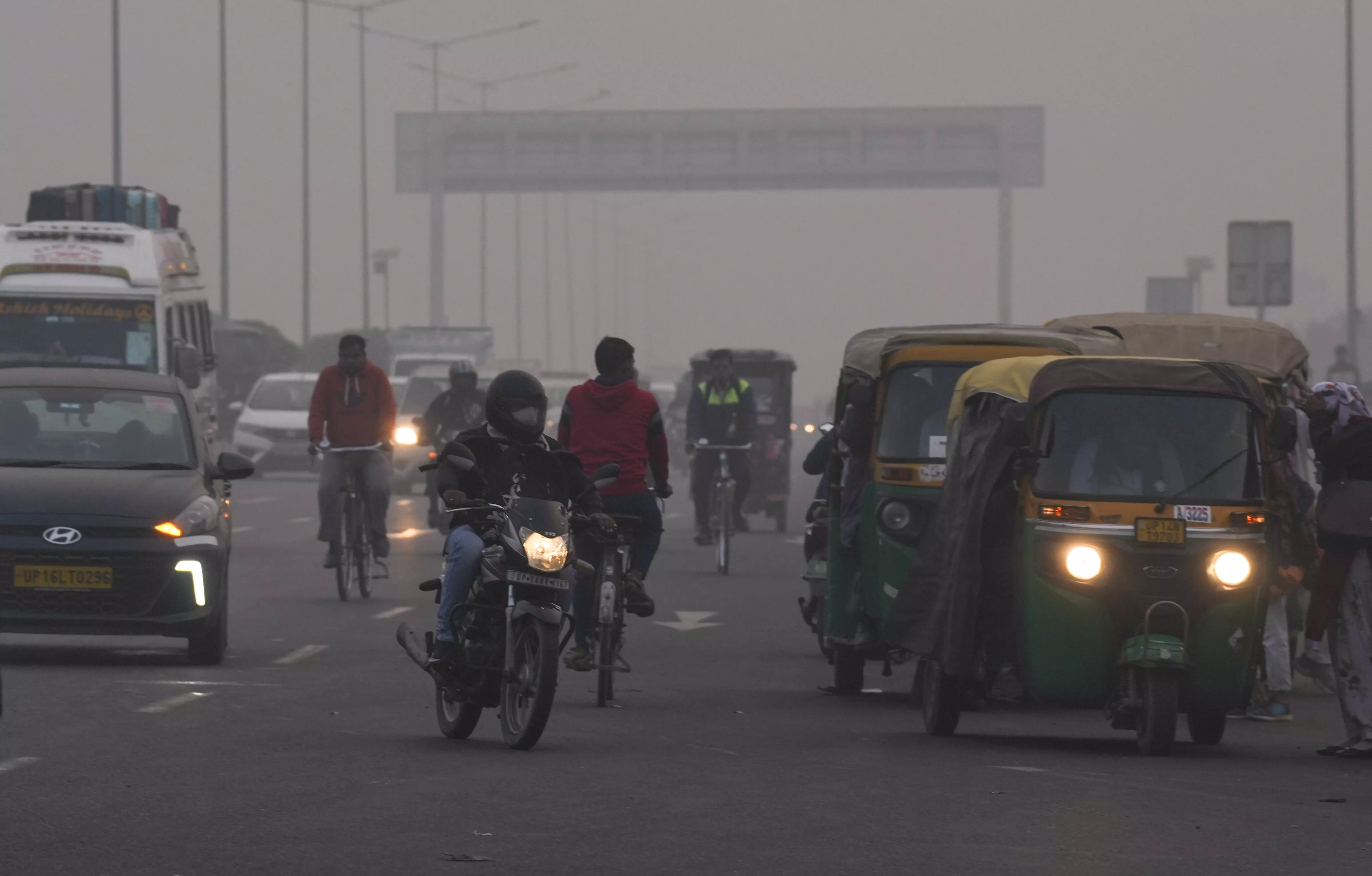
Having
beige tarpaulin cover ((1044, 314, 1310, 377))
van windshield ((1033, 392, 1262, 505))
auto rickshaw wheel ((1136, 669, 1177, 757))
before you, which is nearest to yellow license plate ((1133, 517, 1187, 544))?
van windshield ((1033, 392, 1262, 505))

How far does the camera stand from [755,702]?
13.4m

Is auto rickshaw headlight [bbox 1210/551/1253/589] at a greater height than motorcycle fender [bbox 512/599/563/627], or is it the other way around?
auto rickshaw headlight [bbox 1210/551/1253/589]

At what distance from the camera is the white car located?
148 feet

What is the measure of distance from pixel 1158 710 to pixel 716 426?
1428 cm

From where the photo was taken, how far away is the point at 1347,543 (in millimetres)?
11758

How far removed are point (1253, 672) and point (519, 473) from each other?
3.17m

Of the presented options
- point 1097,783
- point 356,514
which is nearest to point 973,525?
point 1097,783

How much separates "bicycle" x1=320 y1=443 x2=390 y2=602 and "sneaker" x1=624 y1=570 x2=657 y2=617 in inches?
267

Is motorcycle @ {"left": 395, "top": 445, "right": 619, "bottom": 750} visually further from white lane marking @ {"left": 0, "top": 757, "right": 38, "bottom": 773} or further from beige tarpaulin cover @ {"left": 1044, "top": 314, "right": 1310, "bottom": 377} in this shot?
beige tarpaulin cover @ {"left": 1044, "top": 314, "right": 1310, "bottom": 377}

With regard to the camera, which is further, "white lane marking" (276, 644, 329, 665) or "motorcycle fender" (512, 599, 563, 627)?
"white lane marking" (276, 644, 329, 665)

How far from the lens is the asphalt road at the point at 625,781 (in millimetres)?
8156

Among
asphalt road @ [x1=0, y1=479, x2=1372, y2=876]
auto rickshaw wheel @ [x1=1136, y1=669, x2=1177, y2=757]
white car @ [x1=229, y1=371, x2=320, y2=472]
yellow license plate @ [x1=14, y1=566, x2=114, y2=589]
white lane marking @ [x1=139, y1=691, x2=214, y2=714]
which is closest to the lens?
asphalt road @ [x1=0, y1=479, x2=1372, y2=876]

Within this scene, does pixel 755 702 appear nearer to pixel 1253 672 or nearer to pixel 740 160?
pixel 1253 672

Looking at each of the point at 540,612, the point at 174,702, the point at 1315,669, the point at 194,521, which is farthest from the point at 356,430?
the point at 540,612
